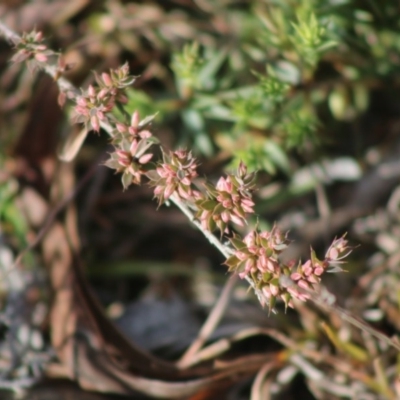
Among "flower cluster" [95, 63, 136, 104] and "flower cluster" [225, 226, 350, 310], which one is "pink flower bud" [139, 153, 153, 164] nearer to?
"flower cluster" [95, 63, 136, 104]

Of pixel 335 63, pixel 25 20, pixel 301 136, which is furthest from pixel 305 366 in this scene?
pixel 25 20

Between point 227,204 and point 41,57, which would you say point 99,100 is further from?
point 227,204

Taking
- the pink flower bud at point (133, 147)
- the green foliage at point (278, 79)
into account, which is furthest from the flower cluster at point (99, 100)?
the green foliage at point (278, 79)

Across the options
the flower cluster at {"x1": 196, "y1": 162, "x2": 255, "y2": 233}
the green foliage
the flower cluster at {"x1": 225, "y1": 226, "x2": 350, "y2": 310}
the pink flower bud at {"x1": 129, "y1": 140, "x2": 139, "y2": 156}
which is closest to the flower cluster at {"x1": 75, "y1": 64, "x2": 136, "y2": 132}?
the pink flower bud at {"x1": 129, "y1": 140, "x2": 139, "y2": 156}

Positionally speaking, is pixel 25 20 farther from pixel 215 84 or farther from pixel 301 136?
pixel 301 136

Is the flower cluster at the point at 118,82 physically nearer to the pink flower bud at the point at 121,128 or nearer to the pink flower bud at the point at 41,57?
the pink flower bud at the point at 121,128

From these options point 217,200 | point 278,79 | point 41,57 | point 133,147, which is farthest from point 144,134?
point 278,79
